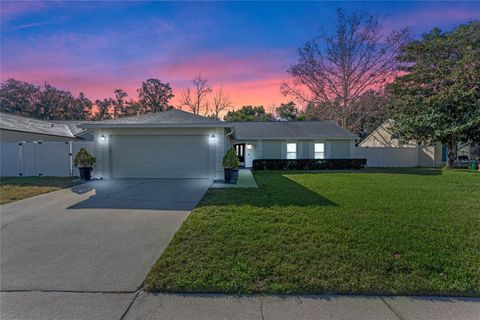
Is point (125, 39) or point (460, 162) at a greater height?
point (125, 39)

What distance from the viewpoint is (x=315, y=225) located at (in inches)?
189

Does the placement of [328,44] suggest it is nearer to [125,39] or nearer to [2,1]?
[125,39]

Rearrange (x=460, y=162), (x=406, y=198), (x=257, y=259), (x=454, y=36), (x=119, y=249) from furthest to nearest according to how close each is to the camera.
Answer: (x=460, y=162) < (x=454, y=36) < (x=406, y=198) < (x=119, y=249) < (x=257, y=259)

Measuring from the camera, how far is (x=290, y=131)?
1992 centimetres

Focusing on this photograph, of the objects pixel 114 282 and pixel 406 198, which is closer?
pixel 114 282

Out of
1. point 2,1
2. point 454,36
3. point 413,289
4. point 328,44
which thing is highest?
point 328,44

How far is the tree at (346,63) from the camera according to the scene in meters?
24.1

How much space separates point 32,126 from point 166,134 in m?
13.1

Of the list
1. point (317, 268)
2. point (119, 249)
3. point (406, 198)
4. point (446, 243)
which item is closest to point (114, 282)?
point (119, 249)

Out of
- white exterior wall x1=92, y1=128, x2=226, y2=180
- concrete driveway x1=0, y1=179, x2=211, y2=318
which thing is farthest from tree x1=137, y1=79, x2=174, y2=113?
concrete driveway x1=0, y1=179, x2=211, y2=318

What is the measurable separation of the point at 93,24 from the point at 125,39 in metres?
1.58

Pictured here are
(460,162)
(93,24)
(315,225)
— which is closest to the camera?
(315,225)

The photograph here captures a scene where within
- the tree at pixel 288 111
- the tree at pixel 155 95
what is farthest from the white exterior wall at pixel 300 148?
the tree at pixel 155 95

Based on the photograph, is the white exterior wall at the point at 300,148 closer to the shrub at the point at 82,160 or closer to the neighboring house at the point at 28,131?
the shrub at the point at 82,160
